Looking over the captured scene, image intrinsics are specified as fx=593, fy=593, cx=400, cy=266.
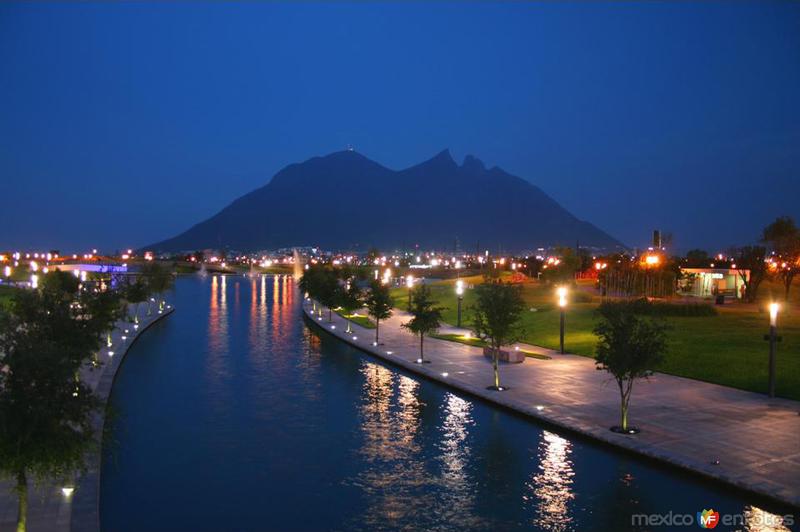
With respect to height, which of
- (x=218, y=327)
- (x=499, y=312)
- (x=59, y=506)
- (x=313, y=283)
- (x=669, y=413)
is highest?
(x=313, y=283)

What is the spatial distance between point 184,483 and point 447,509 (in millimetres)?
6475

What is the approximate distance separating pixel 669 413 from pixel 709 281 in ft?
152

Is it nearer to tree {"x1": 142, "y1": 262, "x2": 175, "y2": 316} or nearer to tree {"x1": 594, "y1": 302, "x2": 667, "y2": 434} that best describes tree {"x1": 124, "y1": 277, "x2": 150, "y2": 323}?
tree {"x1": 142, "y1": 262, "x2": 175, "y2": 316}

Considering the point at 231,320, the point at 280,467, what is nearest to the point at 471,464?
the point at 280,467

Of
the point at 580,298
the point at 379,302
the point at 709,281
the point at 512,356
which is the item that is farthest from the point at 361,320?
the point at 709,281

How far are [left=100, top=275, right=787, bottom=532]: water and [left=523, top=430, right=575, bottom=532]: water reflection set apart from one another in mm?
45

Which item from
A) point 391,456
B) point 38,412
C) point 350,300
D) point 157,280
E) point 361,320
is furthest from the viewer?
point 157,280

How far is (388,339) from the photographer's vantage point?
37.3 metres

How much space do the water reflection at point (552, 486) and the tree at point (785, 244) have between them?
4972 centimetres

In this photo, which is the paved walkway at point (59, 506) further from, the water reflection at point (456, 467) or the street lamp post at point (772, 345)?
the street lamp post at point (772, 345)

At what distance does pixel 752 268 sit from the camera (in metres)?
54.5

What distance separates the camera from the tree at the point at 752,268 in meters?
53.2

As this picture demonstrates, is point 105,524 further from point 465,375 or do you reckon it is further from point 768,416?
point 768,416

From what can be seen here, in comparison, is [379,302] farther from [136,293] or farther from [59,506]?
[59,506]
